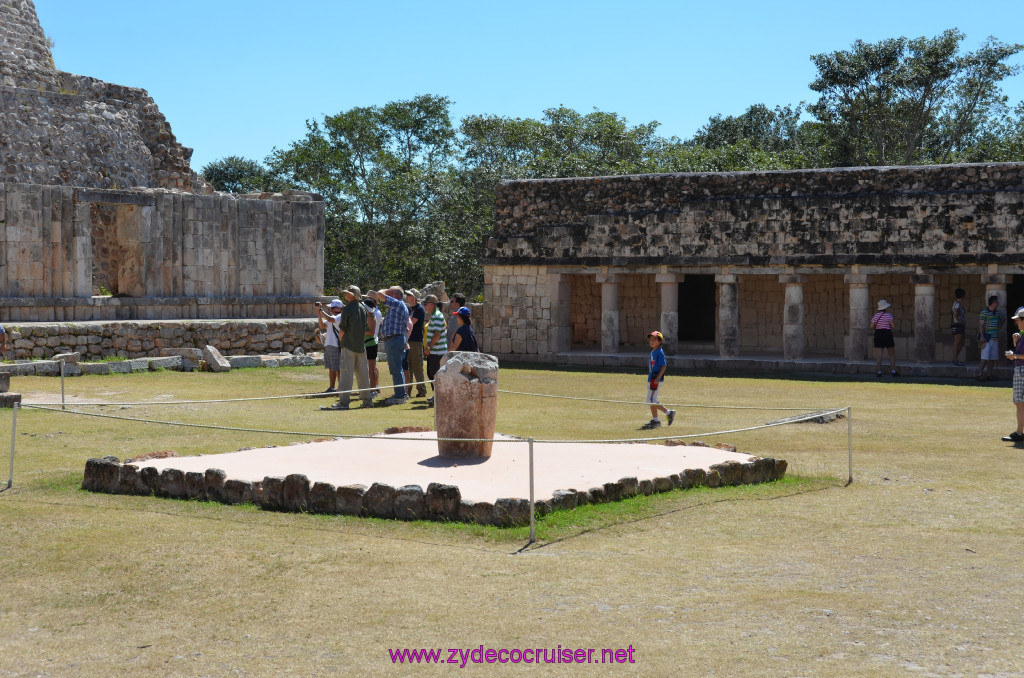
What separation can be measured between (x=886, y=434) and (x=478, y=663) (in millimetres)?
7916

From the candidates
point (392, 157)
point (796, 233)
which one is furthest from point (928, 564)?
point (392, 157)

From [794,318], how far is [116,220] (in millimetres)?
13583

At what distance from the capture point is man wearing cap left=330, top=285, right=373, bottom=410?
44.6 ft

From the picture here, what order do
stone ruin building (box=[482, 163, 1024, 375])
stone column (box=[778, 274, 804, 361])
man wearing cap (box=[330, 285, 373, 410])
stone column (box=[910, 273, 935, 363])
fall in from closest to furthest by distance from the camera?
man wearing cap (box=[330, 285, 373, 410]) < stone ruin building (box=[482, 163, 1024, 375]) < stone column (box=[910, 273, 935, 363]) < stone column (box=[778, 274, 804, 361])

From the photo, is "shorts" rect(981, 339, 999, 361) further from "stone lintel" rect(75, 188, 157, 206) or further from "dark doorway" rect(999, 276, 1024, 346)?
"stone lintel" rect(75, 188, 157, 206)

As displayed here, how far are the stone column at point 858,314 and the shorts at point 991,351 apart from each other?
268 cm

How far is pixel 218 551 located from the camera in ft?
21.1

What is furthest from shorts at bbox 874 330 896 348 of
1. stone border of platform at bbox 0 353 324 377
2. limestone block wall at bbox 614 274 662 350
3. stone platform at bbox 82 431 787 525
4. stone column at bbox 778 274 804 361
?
stone border of platform at bbox 0 353 324 377

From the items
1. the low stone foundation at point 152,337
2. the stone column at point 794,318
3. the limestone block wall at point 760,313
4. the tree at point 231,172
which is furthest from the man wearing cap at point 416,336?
the tree at point 231,172

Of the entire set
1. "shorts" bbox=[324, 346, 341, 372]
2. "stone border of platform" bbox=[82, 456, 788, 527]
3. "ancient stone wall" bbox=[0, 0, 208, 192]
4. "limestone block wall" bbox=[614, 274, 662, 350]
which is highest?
"ancient stone wall" bbox=[0, 0, 208, 192]

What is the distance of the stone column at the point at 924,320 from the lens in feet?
63.1

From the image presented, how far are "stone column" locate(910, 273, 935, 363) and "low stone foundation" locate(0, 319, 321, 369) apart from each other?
38.6ft

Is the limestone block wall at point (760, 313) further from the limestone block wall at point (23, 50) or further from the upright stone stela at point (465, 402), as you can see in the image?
the limestone block wall at point (23, 50)

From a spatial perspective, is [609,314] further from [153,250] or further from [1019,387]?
[1019,387]
